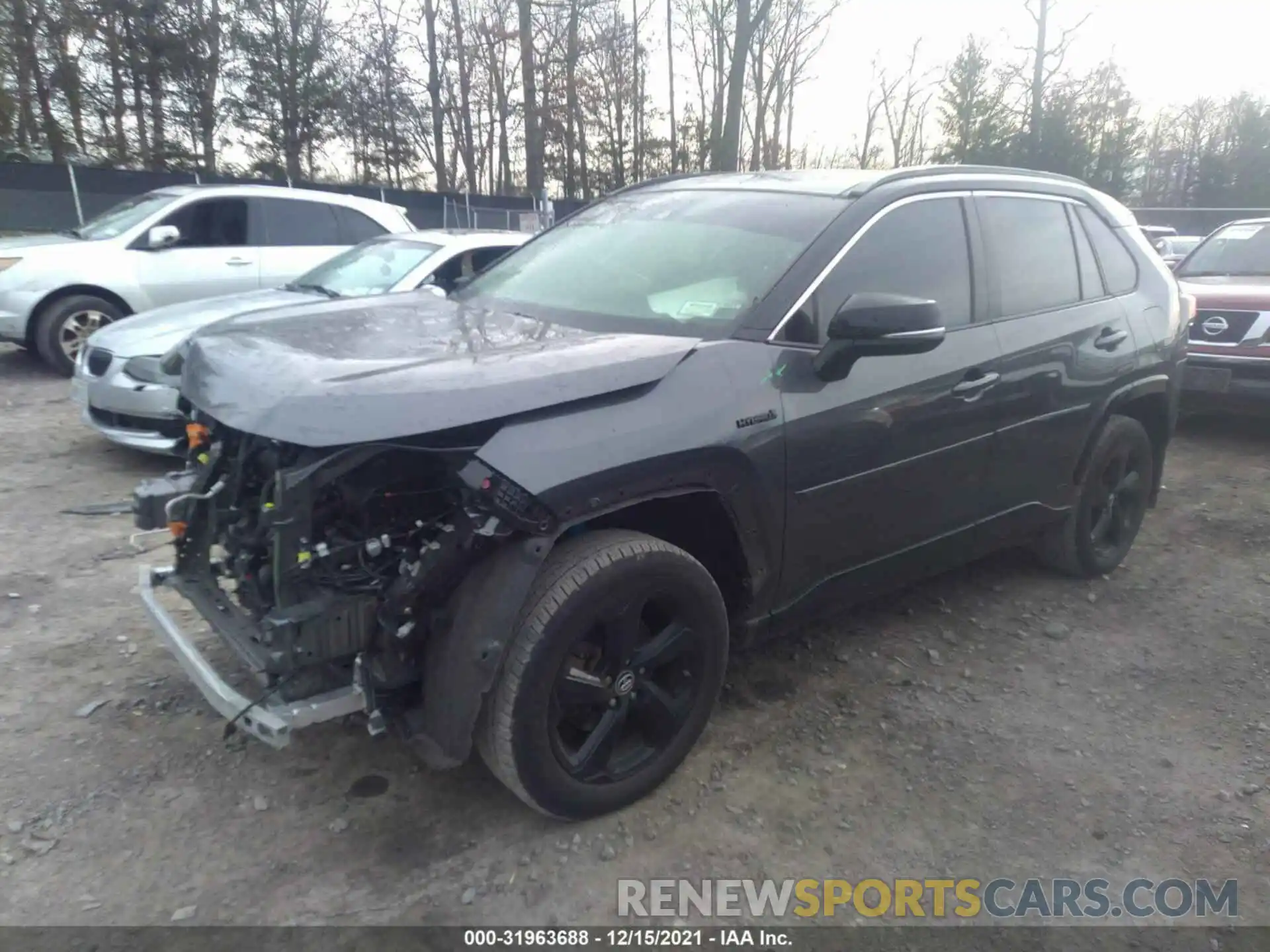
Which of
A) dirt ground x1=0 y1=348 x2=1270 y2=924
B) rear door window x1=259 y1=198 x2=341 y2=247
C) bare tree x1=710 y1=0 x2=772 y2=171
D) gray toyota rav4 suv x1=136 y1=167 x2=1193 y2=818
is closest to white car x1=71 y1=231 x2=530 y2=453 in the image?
dirt ground x1=0 y1=348 x2=1270 y2=924

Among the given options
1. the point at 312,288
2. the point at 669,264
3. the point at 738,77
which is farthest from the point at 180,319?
the point at 738,77

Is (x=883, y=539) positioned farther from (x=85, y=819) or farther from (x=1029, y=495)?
(x=85, y=819)

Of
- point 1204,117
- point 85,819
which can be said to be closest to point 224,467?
point 85,819

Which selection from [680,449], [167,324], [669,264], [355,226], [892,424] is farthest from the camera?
[355,226]

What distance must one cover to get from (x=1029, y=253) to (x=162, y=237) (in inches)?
287

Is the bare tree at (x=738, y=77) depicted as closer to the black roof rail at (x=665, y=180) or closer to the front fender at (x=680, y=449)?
the black roof rail at (x=665, y=180)

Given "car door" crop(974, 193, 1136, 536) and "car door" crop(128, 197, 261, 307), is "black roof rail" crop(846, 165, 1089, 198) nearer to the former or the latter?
"car door" crop(974, 193, 1136, 536)

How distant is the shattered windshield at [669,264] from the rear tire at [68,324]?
19.6 ft

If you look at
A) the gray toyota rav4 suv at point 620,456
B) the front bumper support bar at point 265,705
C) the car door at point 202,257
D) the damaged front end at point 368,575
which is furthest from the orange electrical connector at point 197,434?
the car door at point 202,257

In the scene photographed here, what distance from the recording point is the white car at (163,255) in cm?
838

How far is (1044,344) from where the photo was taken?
3982 mm

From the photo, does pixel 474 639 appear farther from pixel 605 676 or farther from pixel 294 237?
pixel 294 237

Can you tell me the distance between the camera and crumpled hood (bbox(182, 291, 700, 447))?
7.96 feet

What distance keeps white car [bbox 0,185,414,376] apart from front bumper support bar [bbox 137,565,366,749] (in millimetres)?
6495
